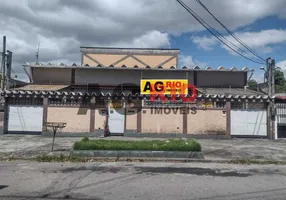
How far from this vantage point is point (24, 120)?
63.5ft

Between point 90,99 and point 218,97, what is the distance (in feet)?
27.9

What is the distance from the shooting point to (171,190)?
6.81 metres

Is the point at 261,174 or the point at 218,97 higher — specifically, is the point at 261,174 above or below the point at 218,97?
below

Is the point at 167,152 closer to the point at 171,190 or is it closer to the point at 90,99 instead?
the point at 171,190

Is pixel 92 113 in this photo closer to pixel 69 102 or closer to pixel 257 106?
pixel 69 102

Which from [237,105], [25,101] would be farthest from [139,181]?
[25,101]

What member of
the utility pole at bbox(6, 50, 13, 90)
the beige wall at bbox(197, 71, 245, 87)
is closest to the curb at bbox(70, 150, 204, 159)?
the utility pole at bbox(6, 50, 13, 90)

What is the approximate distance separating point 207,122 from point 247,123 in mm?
2732

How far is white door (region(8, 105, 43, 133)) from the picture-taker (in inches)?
762

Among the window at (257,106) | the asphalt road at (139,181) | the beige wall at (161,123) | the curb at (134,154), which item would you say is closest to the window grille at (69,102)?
the beige wall at (161,123)

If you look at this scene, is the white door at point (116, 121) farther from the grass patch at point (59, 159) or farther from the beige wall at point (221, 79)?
the grass patch at point (59, 159)

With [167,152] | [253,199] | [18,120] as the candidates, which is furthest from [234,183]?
[18,120]

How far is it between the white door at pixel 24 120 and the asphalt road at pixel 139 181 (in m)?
9.20

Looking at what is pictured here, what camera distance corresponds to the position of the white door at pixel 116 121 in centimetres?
1934
